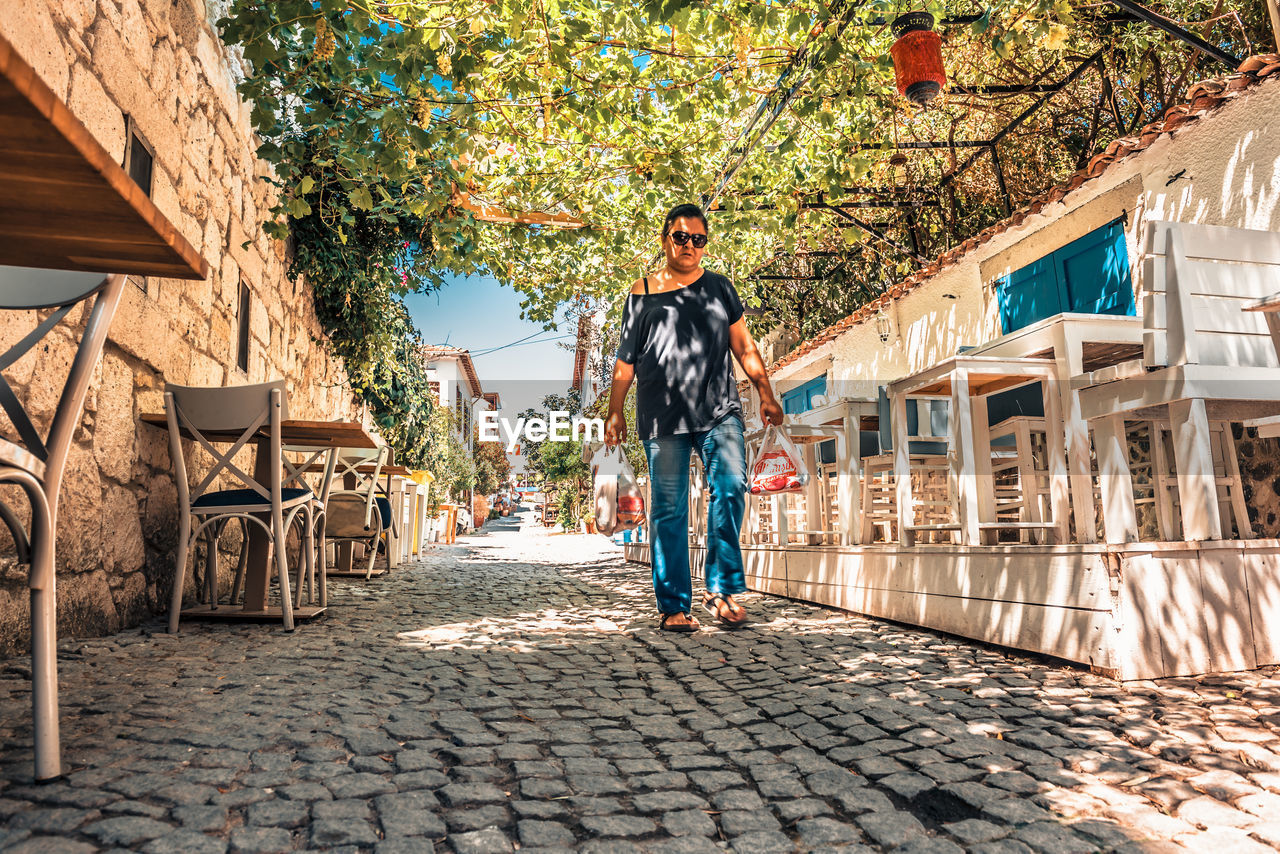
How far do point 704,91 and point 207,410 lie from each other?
12.4ft

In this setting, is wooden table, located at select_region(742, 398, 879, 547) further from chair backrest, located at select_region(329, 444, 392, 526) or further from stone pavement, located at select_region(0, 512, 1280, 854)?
chair backrest, located at select_region(329, 444, 392, 526)

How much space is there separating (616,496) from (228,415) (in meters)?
1.76

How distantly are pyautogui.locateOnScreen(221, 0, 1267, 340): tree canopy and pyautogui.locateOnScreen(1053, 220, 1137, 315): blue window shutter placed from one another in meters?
1.40

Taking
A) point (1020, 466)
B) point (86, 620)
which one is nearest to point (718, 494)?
point (1020, 466)

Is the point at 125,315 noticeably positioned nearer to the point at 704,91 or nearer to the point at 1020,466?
the point at 704,91

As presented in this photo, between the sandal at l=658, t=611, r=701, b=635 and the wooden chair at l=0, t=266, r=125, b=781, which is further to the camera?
the sandal at l=658, t=611, r=701, b=635

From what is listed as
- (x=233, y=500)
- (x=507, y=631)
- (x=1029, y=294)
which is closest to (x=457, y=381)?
(x=1029, y=294)

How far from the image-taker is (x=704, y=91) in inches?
213

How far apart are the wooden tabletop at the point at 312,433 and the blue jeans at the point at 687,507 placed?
1.46 m

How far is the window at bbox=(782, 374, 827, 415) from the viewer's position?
41.2 feet

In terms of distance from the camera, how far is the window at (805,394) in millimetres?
12570

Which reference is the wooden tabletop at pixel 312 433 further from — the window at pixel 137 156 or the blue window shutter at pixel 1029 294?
the blue window shutter at pixel 1029 294

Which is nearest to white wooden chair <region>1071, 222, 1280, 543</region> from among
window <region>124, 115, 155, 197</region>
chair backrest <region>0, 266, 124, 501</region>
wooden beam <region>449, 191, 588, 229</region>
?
chair backrest <region>0, 266, 124, 501</region>

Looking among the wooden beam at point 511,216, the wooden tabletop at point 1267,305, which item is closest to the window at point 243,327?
the wooden beam at point 511,216
